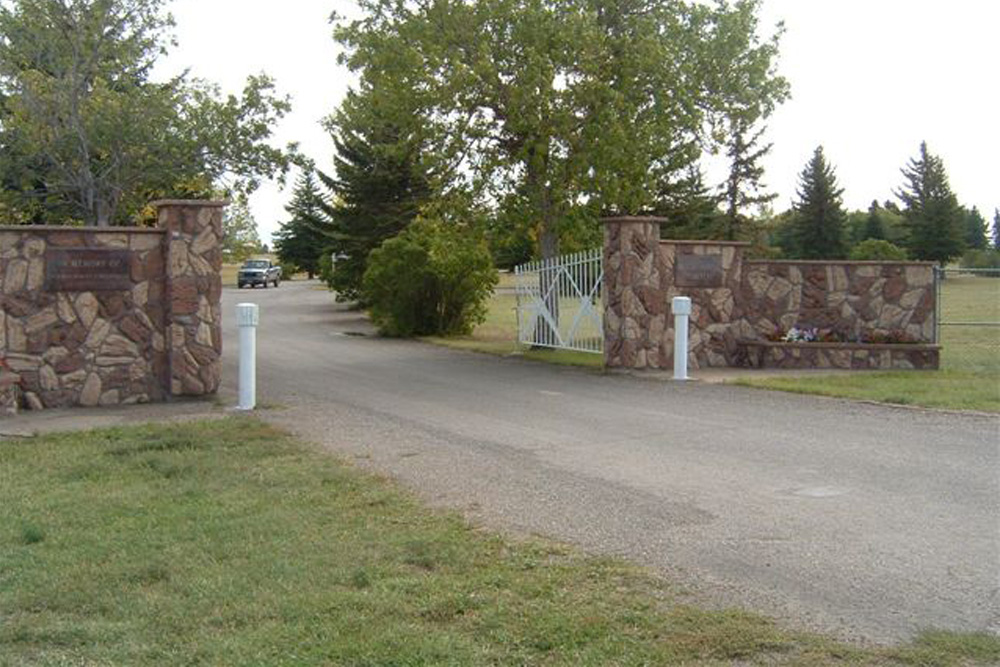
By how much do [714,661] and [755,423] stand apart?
678cm

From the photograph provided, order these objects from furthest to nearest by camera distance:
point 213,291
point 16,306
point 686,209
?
point 686,209 < point 213,291 < point 16,306

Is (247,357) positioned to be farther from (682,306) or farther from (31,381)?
(682,306)

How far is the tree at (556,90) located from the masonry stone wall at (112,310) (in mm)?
6967

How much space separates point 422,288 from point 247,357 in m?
14.1

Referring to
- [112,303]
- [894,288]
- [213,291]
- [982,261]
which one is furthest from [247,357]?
[982,261]

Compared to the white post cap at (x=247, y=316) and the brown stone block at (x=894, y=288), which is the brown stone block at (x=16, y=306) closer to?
the white post cap at (x=247, y=316)

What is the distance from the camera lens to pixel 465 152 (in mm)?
20281

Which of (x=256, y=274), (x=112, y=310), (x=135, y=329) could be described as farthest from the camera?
(x=256, y=274)

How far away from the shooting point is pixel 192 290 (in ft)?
43.3

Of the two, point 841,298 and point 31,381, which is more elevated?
point 841,298

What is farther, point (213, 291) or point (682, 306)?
point (682, 306)

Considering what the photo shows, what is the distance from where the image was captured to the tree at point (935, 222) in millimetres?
64000

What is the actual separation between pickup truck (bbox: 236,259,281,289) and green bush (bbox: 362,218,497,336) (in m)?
32.4

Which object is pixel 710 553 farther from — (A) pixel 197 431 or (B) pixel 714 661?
(A) pixel 197 431
